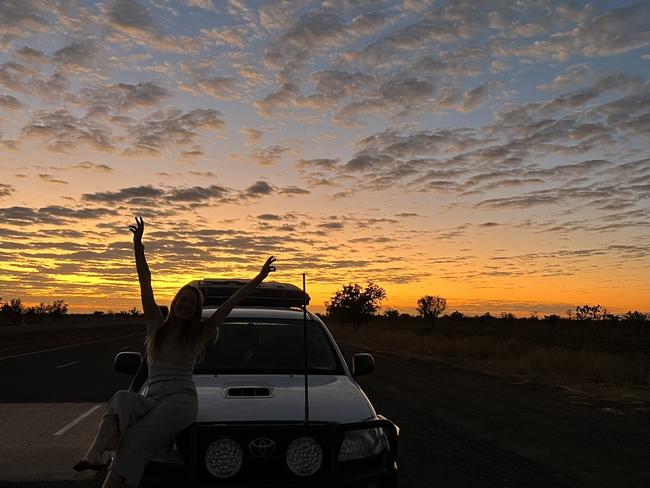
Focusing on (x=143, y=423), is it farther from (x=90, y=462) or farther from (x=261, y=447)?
(x=261, y=447)

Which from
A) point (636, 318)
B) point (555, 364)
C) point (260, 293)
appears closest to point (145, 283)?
point (260, 293)

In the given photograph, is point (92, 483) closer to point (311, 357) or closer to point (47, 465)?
point (47, 465)

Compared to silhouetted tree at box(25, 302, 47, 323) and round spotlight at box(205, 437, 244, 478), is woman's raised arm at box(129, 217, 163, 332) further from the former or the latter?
silhouetted tree at box(25, 302, 47, 323)

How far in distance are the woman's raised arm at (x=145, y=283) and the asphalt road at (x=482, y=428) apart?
2.91 metres

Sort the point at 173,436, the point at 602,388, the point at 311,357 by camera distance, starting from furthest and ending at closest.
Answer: the point at 602,388, the point at 311,357, the point at 173,436

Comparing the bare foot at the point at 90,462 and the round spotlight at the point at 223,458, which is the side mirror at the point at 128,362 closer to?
the round spotlight at the point at 223,458

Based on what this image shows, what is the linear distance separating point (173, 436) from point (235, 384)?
94 cm

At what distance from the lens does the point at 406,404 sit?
491 inches

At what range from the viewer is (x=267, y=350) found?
17.2ft

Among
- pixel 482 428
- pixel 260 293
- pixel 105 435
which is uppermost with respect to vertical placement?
pixel 260 293

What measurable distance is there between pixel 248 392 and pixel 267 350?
1.03 metres

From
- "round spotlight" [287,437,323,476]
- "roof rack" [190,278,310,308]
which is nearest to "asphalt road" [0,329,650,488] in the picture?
"roof rack" [190,278,310,308]

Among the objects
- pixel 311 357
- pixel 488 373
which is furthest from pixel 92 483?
pixel 488 373

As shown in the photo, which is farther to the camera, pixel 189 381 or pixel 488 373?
pixel 488 373
